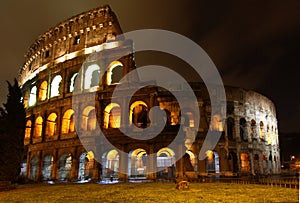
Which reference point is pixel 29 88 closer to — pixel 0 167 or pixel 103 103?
pixel 103 103

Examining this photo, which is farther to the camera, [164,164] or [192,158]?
[164,164]

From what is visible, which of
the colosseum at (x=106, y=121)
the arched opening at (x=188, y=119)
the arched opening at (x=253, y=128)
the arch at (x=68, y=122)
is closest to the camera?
Answer: the colosseum at (x=106, y=121)

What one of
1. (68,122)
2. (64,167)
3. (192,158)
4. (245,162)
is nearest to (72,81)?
(68,122)

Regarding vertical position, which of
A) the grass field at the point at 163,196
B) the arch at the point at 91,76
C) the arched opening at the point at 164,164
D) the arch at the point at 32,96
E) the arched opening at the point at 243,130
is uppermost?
the arch at the point at 91,76

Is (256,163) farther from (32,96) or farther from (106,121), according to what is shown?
(32,96)

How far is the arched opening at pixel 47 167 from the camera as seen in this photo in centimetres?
2661

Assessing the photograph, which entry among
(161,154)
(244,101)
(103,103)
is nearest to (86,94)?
(103,103)

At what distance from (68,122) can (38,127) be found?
4263 millimetres

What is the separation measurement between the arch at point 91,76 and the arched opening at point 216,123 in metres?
13.1

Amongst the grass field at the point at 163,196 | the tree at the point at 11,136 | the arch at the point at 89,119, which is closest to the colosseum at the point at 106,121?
the arch at the point at 89,119

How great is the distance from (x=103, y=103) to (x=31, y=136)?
947 centimetres

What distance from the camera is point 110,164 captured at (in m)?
25.5

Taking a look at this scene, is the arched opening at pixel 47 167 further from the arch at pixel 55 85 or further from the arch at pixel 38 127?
the arch at pixel 55 85

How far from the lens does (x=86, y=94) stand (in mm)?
26141
